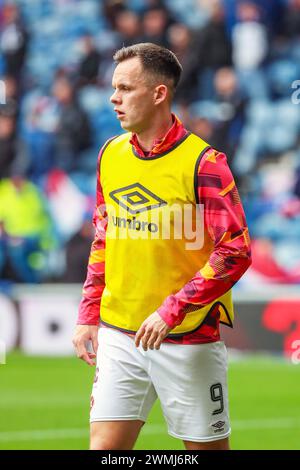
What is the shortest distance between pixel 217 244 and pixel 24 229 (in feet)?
40.3

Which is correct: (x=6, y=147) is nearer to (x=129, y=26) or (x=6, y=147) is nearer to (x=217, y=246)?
(x=129, y=26)

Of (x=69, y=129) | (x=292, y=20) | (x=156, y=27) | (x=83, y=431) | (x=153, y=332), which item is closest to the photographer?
(x=153, y=332)

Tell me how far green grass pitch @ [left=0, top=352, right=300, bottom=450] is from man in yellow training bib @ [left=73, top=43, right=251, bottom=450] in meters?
3.44

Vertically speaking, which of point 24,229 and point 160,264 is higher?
point 24,229

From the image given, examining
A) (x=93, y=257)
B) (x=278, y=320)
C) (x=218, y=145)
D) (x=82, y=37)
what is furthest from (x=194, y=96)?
(x=93, y=257)

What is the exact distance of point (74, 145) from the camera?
61.3 ft

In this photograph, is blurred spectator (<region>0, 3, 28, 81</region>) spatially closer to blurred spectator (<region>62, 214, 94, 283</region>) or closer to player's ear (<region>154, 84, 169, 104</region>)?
blurred spectator (<region>62, 214, 94, 283</region>)

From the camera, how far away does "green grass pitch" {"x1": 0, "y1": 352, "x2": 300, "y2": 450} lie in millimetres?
8773

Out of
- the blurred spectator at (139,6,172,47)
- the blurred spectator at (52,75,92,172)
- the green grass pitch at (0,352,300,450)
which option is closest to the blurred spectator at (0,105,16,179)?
the blurred spectator at (52,75,92,172)

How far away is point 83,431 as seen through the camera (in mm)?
9289

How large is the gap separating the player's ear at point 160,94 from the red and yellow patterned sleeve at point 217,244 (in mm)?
382

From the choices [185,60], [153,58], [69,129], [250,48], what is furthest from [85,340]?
[69,129]

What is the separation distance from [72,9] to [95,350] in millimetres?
17127
